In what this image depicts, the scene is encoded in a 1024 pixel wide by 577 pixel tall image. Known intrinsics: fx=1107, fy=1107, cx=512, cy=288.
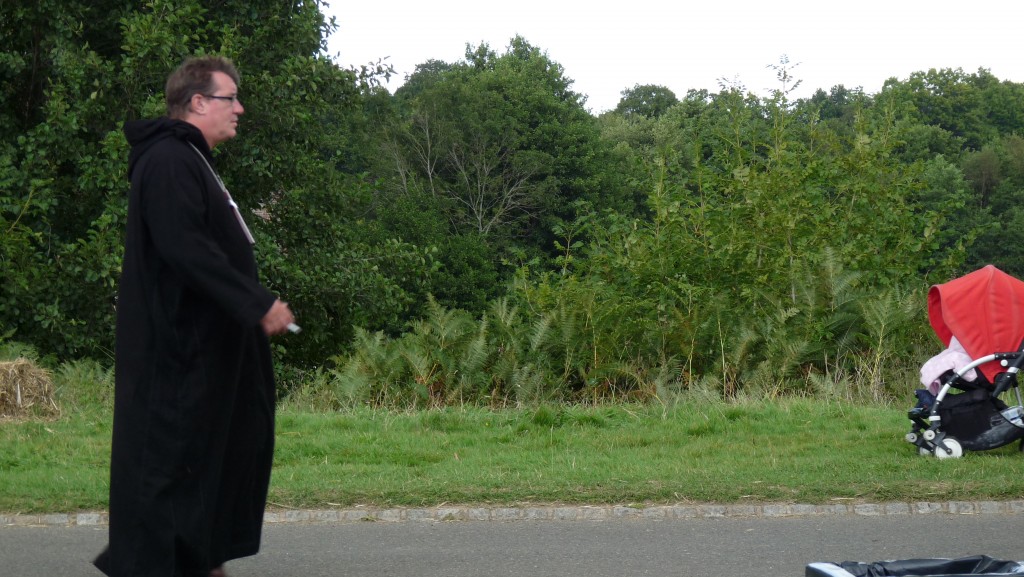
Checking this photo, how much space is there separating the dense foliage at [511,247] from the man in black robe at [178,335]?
24.5ft

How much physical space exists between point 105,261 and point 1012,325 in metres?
12.7

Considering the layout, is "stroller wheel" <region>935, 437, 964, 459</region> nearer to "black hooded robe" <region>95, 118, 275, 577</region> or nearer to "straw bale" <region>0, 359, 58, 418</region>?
"black hooded robe" <region>95, 118, 275, 577</region>

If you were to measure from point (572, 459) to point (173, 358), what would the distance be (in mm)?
4079

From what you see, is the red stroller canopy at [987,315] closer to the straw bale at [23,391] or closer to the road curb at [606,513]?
the road curb at [606,513]

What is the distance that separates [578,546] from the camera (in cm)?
584

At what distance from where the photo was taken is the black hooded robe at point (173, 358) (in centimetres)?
432

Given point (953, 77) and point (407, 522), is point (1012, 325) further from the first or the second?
point (953, 77)

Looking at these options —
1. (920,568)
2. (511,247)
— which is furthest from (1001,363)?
(511,247)

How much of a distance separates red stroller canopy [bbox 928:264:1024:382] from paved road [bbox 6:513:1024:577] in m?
1.92

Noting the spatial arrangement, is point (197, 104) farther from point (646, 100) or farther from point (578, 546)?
point (646, 100)

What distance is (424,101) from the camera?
65000mm

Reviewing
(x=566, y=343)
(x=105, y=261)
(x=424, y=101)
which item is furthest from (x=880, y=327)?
(x=424, y=101)

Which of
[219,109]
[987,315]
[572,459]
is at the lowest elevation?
[572,459]

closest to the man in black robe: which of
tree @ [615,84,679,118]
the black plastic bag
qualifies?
the black plastic bag
